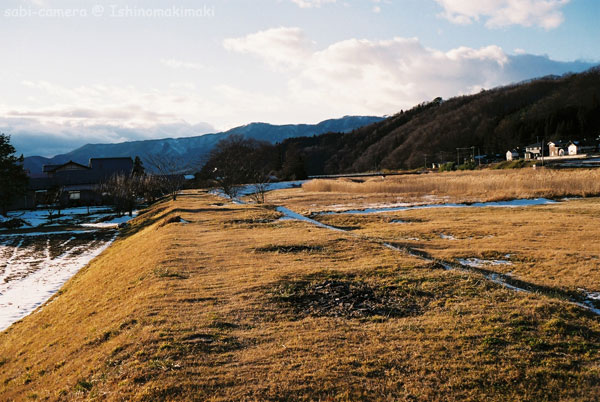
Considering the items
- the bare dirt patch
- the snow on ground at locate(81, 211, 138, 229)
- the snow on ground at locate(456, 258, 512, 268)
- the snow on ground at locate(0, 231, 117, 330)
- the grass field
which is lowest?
the snow on ground at locate(0, 231, 117, 330)

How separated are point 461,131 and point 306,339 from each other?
504 feet

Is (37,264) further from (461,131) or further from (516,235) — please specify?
(461,131)

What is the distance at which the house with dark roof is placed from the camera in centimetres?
6121

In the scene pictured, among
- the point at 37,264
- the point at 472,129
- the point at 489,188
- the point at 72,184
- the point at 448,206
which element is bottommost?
the point at 37,264

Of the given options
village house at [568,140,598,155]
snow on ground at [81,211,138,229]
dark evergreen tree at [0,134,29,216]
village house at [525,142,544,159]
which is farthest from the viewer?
village house at [525,142,544,159]

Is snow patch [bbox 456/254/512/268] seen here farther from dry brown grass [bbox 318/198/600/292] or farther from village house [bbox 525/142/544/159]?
A: village house [bbox 525/142/544/159]

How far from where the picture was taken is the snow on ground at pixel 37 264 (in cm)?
1619

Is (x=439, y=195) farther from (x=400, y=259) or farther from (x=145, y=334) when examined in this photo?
(x=145, y=334)

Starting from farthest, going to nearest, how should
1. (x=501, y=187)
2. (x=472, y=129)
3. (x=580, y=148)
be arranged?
1. (x=472, y=129)
2. (x=580, y=148)
3. (x=501, y=187)

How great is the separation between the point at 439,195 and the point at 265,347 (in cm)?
3597

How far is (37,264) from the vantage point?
922 inches

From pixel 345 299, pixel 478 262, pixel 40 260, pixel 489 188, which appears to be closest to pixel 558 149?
pixel 489 188

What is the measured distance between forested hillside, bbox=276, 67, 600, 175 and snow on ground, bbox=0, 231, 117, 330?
64.5 m

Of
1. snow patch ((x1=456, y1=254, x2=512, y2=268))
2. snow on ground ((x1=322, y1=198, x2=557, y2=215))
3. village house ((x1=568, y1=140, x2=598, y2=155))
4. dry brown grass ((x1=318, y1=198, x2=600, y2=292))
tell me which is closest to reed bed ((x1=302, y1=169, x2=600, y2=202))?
snow on ground ((x1=322, y1=198, x2=557, y2=215))
